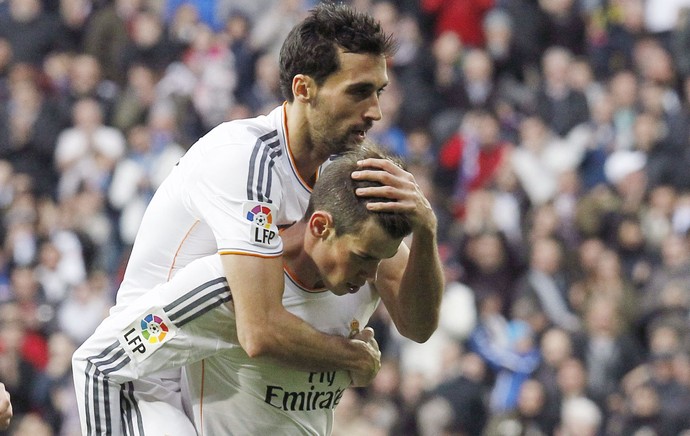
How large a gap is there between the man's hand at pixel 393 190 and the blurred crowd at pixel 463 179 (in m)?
6.78

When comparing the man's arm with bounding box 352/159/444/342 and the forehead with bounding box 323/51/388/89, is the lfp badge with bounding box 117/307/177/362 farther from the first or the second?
the forehead with bounding box 323/51/388/89

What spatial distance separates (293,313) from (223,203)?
20.8 inches

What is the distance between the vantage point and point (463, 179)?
14.9 metres

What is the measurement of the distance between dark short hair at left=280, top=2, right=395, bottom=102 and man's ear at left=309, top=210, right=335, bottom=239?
649 mm

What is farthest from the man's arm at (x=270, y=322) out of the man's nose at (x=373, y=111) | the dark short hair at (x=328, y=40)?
the dark short hair at (x=328, y=40)

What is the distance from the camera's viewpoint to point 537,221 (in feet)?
45.2

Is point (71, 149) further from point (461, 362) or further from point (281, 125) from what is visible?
point (281, 125)

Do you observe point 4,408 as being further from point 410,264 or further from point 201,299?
point 410,264

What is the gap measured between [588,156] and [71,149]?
549 cm

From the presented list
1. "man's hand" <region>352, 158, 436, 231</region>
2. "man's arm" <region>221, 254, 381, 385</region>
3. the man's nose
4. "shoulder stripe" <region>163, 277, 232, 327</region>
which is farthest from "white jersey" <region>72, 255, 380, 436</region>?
the man's nose

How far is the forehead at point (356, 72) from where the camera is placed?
575 centimetres

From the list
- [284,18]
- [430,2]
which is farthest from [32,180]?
[430,2]

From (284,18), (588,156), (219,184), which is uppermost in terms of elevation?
(284,18)

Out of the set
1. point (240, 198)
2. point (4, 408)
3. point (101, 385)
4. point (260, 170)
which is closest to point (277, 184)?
point (260, 170)
